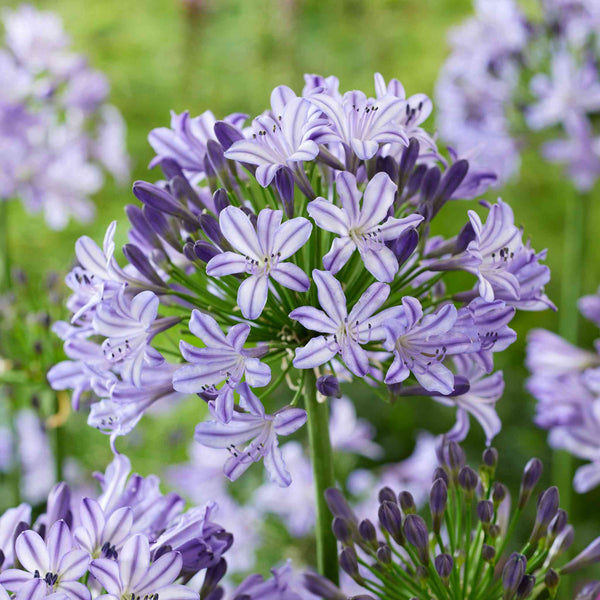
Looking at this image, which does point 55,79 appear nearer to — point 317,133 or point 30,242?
point 317,133

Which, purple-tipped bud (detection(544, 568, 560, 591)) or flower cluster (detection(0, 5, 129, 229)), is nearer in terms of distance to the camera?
purple-tipped bud (detection(544, 568, 560, 591))

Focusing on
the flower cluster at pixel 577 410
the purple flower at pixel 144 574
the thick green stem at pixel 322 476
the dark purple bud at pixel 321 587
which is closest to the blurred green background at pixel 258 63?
the flower cluster at pixel 577 410

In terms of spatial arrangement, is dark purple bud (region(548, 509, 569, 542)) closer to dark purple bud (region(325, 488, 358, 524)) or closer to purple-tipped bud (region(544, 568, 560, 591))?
purple-tipped bud (region(544, 568, 560, 591))

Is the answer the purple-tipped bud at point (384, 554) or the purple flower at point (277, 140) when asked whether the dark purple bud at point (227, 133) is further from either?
the purple-tipped bud at point (384, 554)

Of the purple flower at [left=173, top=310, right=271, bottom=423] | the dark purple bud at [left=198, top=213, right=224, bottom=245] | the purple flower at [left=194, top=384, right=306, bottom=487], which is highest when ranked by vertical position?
the dark purple bud at [left=198, top=213, right=224, bottom=245]

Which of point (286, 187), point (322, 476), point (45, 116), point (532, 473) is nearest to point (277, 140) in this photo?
point (286, 187)

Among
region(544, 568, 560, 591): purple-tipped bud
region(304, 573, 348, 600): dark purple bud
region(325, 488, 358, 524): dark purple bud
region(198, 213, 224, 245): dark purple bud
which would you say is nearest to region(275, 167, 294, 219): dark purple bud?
region(198, 213, 224, 245): dark purple bud

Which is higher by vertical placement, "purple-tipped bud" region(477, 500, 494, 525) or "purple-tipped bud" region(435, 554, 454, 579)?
"purple-tipped bud" region(477, 500, 494, 525)
